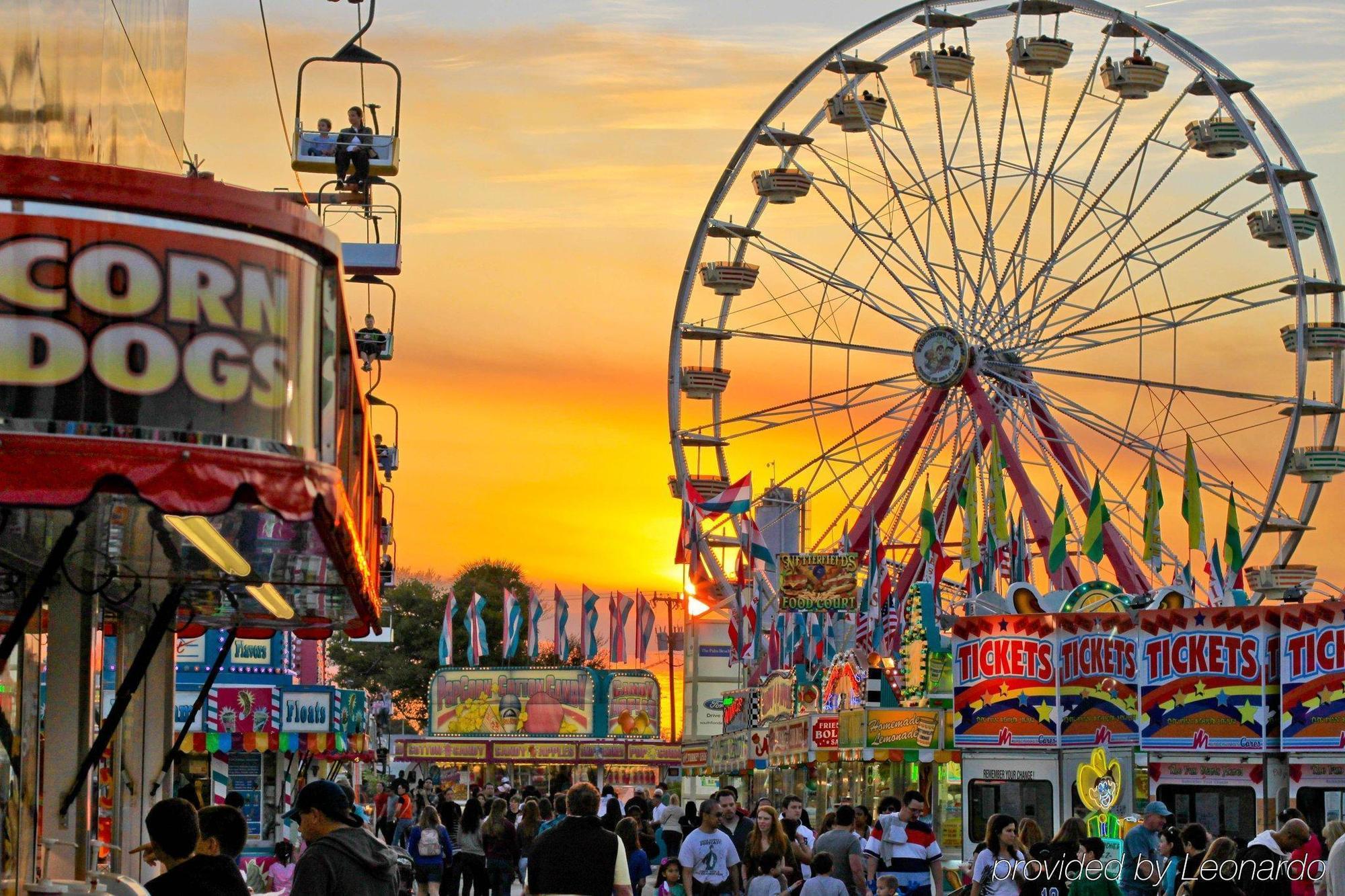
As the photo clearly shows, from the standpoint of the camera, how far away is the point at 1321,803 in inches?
882

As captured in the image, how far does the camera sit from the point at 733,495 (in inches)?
1587

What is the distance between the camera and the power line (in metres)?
10.1

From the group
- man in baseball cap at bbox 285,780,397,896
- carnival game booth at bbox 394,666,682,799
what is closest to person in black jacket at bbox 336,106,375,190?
man in baseball cap at bbox 285,780,397,896

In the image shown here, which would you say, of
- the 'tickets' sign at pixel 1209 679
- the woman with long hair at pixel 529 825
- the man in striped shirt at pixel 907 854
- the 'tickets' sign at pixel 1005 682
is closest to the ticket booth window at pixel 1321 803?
the 'tickets' sign at pixel 1209 679

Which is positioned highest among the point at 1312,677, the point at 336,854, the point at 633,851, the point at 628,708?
the point at 628,708

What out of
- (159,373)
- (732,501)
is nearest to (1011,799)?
(732,501)

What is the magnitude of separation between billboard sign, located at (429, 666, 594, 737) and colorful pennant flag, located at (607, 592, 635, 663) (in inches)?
195

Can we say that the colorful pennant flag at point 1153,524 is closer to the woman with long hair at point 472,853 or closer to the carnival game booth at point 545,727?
the woman with long hair at point 472,853

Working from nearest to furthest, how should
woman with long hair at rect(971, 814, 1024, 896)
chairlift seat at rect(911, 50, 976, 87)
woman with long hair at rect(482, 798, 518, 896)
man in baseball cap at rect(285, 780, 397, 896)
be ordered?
man in baseball cap at rect(285, 780, 397, 896) → woman with long hair at rect(971, 814, 1024, 896) → woman with long hair at rect(482, 798, 518, 896) → chairlift seat at rect(911, 50, 976, 87)

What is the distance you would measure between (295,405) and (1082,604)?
2069 cm

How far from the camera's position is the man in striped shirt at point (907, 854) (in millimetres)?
15352

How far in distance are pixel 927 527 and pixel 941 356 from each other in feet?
11.4

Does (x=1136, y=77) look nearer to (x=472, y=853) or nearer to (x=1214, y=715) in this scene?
(x=1214, y=715)

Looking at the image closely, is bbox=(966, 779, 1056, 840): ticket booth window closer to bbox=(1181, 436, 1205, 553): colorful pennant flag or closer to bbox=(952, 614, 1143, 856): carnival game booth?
bbox=(952, 614, 1143, 856): carnival game booth
